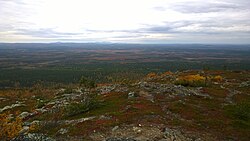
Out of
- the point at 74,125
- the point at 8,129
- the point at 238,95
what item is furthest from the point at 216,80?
the point at 8,129

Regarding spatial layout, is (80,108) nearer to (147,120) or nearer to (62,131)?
(62,131)

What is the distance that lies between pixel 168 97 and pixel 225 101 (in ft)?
26.1

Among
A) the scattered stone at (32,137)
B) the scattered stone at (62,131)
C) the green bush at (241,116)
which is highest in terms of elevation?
the green bush at (241,116)

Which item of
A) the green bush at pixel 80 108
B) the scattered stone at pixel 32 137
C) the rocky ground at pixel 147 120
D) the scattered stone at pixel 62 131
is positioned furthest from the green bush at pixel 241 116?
the scattered stone at pixel 32 137

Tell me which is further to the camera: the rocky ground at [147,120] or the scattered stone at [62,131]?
the scattered stone at [62,131]

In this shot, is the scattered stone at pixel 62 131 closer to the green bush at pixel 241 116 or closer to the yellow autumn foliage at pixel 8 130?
the yellow autumn foliage at pixel 8 130

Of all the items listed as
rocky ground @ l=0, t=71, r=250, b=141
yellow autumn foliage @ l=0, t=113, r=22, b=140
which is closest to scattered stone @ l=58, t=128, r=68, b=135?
rocky ground @ l=0, t=71, r=250, b=141

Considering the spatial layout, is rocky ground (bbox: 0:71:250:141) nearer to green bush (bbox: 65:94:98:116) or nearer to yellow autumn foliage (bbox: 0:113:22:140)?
green bush (bbox: 65:94:98:116)

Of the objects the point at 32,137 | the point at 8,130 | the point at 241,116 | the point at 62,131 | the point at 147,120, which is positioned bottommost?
the point at 62,131

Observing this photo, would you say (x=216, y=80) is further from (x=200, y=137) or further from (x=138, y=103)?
(x=200, y=137)

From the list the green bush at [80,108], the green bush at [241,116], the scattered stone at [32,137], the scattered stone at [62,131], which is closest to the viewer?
the scattered stone at [32,137]

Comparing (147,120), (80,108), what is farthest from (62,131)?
(147,120)

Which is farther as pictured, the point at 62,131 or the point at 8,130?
the point at 62,131

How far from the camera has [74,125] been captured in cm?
2822
